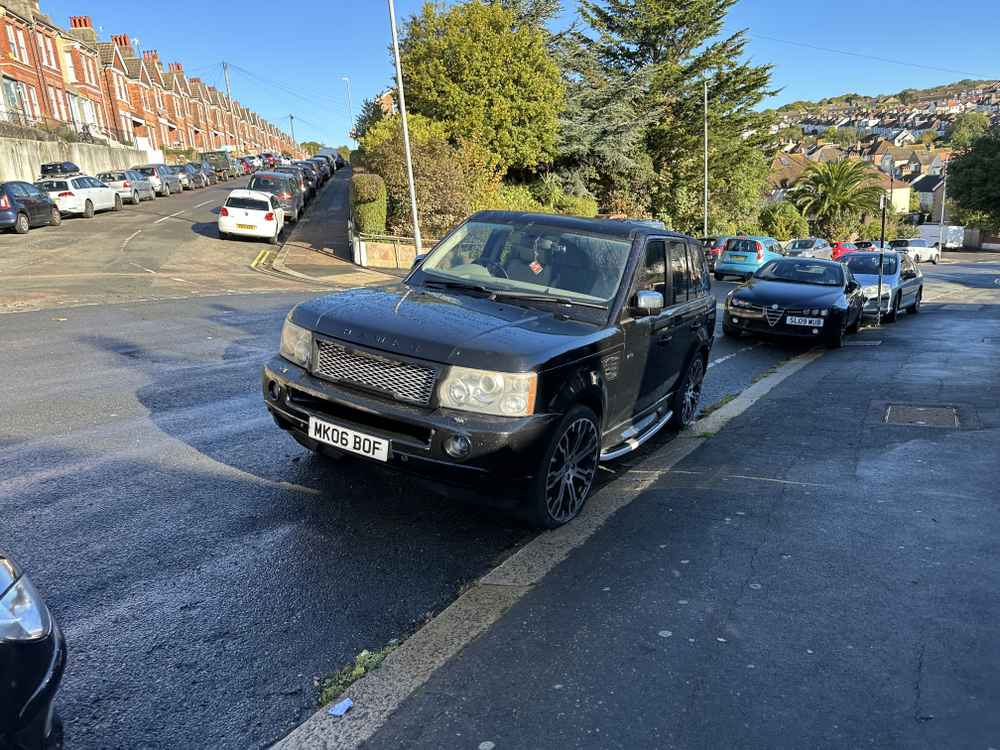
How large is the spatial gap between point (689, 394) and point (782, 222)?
55343 mm

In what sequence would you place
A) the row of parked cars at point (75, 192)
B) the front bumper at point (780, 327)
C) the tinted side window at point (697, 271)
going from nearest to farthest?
1. the tinted side window at point (697, 271)
2. the front bumper at point (780, 327)
3. the row of parked cars at point (75, 192)

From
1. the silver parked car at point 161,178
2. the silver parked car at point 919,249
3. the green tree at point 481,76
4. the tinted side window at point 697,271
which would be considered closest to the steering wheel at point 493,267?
the tinted side window at point 697,271

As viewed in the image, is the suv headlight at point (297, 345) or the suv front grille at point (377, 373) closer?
the suv front grille at point (377, 373)

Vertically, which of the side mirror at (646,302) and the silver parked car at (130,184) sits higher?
the silver parked car at (130,184)

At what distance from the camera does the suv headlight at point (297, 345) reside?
4234mm

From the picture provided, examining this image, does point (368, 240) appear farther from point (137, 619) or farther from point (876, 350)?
point (137, 619)

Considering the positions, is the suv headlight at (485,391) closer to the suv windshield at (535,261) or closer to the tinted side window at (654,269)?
the suv windshield at (535,261)

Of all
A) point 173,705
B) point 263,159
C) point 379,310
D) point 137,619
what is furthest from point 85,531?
point 263,159

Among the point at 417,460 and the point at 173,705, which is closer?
the point at 173,705

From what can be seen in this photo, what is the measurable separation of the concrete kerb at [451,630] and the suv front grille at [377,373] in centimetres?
103

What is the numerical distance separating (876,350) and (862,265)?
21.8 feet

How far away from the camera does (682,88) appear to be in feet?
143

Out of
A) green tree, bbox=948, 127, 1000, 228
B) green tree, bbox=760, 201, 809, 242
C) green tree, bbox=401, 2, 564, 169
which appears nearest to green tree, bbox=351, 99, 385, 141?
green tree, bbox=401, 2, 564, 169

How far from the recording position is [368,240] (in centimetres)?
2322
